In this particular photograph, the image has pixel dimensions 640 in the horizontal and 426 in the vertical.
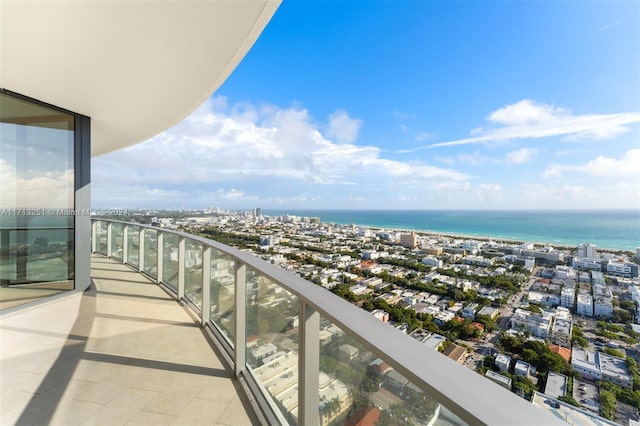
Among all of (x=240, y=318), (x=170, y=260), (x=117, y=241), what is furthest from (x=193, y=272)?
(x=117, y=241)

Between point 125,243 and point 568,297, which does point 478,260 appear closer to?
point 568,297

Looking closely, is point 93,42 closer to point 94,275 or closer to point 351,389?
point 351,389

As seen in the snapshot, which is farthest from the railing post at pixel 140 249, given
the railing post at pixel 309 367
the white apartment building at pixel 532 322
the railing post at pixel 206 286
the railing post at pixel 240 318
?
the white apartment building at pixel 532 322

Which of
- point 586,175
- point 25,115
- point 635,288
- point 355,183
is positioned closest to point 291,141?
point 355,183

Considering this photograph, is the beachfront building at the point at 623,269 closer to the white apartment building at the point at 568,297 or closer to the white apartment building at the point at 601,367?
the white apartment building at the point at 568,297

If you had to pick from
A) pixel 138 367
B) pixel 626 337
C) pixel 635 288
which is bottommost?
pixel 138 367

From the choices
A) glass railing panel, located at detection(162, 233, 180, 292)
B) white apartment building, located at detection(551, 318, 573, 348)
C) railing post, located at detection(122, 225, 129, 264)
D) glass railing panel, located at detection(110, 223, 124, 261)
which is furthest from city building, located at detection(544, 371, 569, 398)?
glass railing panel, located at detection(110, 223, 124, 261)

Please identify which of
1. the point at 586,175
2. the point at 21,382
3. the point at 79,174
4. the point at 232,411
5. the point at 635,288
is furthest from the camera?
the point at 586,175

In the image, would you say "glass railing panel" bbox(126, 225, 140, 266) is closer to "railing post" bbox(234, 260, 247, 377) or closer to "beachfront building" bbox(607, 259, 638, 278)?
"railing post" bbox(234, 260, 247, 377)
